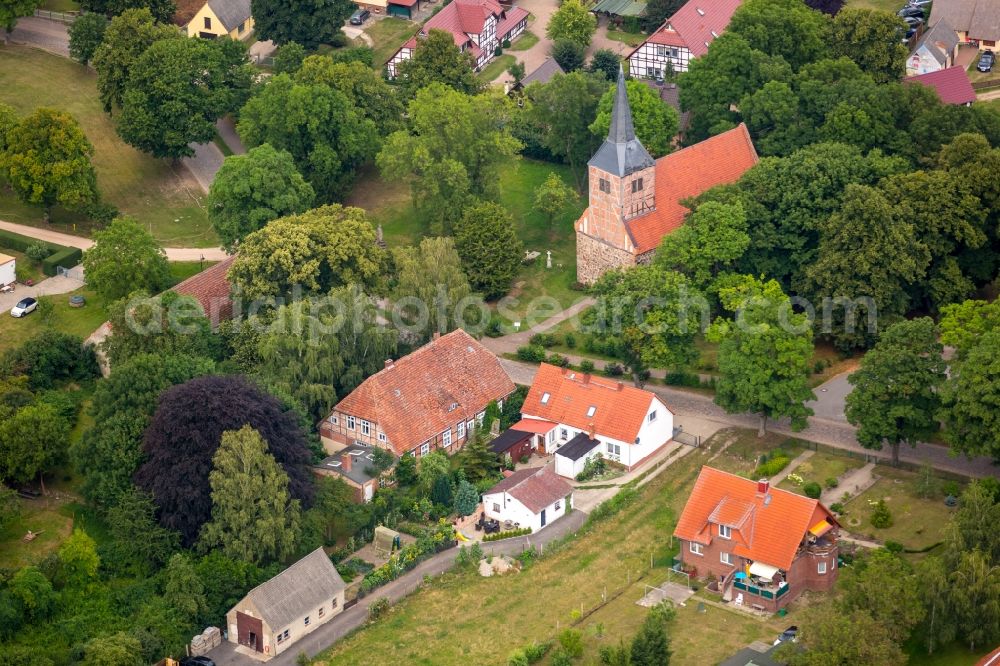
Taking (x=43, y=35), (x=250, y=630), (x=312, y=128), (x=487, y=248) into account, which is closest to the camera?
(x=250, y=630)

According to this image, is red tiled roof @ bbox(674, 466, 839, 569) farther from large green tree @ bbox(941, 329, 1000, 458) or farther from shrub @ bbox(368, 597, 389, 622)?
shrub @ bbox(368, 597, 389, 622)

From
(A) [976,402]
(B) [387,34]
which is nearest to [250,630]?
(A) [976,402]

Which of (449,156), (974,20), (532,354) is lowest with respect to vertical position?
(532,354)

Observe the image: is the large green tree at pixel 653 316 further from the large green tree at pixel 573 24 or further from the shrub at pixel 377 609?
the large green tree at pixel 573 24

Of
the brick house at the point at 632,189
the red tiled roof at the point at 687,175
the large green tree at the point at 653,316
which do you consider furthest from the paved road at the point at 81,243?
the large green tree at the point at 653,316

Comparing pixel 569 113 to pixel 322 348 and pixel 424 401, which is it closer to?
pixel 424 401

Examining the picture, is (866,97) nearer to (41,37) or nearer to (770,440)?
(770,440)
